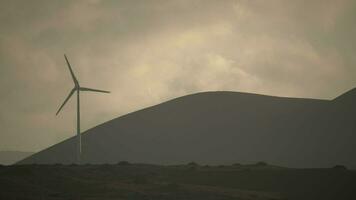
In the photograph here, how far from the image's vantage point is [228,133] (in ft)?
428

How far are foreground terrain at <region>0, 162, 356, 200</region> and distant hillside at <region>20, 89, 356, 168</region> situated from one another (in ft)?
177

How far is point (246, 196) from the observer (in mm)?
40875

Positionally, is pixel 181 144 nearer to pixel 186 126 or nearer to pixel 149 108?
pixel 186 126

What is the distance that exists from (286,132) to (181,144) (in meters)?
27.3

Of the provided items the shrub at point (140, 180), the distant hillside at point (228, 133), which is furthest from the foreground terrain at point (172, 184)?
the distant hillside at point (228, 133)

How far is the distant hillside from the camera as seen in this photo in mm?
114500

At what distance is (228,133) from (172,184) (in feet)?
283

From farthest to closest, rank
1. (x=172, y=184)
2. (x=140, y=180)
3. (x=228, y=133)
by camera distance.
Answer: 1. (x=228, y=133)
2. (x=140, y=180)
3. (x=172, y=184)

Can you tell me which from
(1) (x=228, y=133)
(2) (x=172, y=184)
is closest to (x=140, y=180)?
(2) (x=172, y=184)

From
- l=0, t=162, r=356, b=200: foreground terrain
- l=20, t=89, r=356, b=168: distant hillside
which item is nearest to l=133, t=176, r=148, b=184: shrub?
l=0, t=162, r=356, b=200: foreground terrain

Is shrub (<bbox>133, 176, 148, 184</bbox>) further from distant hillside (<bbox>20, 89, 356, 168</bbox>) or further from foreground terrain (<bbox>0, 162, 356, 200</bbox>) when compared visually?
distant hillside (<bbox>20, 89, 356, 168</bbox>)

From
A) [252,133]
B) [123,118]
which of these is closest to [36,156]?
[123,118]

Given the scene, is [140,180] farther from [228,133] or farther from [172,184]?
[228,133]

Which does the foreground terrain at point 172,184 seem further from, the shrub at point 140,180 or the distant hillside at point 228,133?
the distant hillside at point 228,133
